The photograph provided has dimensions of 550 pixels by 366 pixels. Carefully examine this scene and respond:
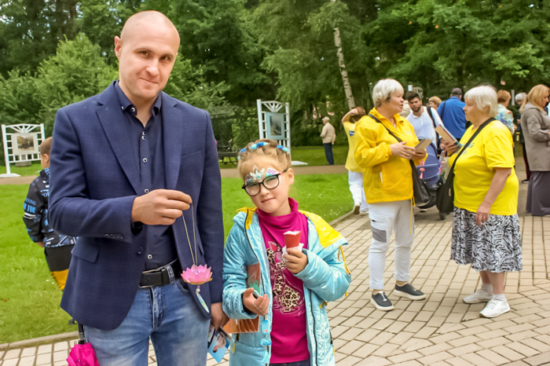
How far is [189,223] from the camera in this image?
2.10 m

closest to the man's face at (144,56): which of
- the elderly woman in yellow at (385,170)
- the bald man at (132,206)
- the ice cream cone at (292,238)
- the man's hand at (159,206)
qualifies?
the bald man at (132,206)

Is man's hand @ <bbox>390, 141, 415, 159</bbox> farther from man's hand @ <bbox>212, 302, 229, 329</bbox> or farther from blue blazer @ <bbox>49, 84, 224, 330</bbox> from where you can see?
blue blazer @ <bbox>49, 84, 224, 330</bbox>

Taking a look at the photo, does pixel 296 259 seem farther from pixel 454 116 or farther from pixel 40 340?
pixel 454 116

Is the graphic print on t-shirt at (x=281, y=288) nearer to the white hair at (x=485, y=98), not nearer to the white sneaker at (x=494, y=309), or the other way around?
the white sneaker at (x=494, y=309)

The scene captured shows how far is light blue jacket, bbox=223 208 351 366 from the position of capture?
7.95 ft

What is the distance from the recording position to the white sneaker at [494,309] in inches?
185

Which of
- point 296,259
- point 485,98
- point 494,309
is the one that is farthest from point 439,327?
point 296,259

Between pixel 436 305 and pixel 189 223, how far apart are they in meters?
3.74

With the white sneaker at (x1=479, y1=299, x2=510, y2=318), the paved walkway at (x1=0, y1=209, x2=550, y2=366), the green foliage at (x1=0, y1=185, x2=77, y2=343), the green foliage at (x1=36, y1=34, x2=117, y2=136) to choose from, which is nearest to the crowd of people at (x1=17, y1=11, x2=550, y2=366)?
the paved walkway at (x1=0, y1=209, x2=550, y2=366)

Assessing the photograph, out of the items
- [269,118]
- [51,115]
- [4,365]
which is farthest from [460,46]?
[51,115]

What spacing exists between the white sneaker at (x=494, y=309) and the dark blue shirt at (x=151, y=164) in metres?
3.66

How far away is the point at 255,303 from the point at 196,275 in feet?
1.11

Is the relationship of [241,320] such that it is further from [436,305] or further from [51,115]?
[51,115]

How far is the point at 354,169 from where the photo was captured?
897 cm
